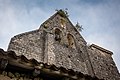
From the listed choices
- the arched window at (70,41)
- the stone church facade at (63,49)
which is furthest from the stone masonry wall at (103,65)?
the arched window at (70,41)

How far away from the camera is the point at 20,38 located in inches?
336

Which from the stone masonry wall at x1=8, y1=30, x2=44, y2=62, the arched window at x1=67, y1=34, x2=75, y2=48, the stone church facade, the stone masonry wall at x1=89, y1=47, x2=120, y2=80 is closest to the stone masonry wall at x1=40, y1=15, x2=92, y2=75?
the stone church facade

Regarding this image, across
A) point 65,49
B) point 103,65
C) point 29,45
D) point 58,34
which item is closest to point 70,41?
point 58,34

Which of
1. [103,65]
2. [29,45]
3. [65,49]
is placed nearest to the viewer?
[29,45]

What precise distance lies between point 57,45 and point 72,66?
138cm

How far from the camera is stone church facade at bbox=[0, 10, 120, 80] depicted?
8455 mm

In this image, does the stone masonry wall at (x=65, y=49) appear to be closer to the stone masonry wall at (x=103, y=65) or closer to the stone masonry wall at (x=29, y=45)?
the stone masonry wall at (x=29, y=45)

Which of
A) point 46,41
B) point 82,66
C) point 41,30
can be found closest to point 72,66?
point 82,66

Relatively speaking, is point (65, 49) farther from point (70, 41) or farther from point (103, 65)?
point (103, 65)

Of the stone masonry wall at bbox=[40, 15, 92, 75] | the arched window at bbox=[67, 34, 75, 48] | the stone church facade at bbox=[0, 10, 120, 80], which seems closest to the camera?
the stone church facade at bbox=[0, 10, 120, 80]

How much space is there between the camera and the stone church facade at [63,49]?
27.7 feet

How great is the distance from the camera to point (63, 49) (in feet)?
32.6

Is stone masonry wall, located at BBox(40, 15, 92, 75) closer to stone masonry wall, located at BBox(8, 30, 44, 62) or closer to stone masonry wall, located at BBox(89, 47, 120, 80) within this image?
stone masonry wall, located at BBox(8, 30, 44, 62)

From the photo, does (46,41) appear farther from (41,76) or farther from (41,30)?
(41,76)
